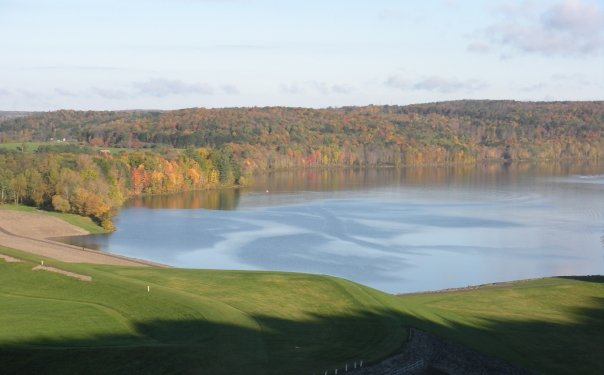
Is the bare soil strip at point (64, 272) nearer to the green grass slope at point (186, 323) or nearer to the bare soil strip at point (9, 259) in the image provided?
the green grass slope at point (186, 323)

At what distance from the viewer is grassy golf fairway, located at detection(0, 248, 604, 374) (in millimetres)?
26156

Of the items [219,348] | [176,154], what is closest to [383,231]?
[219,348]

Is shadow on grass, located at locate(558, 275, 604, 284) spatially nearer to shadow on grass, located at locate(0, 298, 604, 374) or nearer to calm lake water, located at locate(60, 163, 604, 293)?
calm lake water, located at locate(60, 163, 604, 293)

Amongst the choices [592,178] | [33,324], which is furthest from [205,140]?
[33,324]

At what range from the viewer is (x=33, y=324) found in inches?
1164

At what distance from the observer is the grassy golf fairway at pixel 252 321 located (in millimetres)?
26156

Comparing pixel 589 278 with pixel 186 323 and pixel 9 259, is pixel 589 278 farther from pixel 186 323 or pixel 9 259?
pixel 9 259

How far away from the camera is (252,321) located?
106 feet

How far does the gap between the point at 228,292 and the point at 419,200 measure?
2565 inches

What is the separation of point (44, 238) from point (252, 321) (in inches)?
1510

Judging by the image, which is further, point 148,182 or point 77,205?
point 148,182

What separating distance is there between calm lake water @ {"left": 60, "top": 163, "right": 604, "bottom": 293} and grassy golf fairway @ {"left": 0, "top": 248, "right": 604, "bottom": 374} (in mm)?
8374

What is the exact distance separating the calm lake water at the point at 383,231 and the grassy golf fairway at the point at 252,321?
8374mm

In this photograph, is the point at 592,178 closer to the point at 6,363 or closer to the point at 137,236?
the point at 137,236
